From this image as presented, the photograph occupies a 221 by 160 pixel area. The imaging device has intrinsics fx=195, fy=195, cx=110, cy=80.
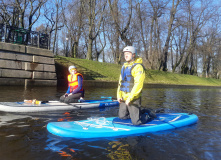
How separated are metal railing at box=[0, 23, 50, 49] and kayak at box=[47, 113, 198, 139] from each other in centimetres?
1285

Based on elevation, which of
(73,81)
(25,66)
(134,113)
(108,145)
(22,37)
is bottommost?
(108,145)

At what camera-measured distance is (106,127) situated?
14.7 ft

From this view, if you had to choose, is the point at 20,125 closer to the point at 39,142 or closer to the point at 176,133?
the point at 39,142

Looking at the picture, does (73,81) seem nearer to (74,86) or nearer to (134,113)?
(74,86)

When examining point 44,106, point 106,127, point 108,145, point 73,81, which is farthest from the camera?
point 73,81

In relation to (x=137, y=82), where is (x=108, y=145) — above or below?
below

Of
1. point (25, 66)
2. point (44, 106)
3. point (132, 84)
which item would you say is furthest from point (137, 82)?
point (25, 66)

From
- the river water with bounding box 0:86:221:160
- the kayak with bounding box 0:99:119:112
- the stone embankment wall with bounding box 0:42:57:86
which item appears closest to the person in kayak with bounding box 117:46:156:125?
the river water with bounding box 0:86:221:160

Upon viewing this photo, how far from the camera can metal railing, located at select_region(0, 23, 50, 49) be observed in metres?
14.7

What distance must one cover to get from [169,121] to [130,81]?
5.76ft

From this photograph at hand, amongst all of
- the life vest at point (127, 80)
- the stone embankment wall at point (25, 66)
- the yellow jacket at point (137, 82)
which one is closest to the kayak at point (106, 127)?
the yellow jacket at point (137, 82)

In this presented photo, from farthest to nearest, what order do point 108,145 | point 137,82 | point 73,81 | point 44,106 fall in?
point 73,81 → point 44,106 → point 137,82 → point 108,145

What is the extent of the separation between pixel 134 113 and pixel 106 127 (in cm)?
73

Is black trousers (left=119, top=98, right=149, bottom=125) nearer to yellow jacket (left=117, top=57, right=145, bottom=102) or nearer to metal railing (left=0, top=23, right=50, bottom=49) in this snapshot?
yellow jacket (left=117, top=57, right=145, bottom=102)
